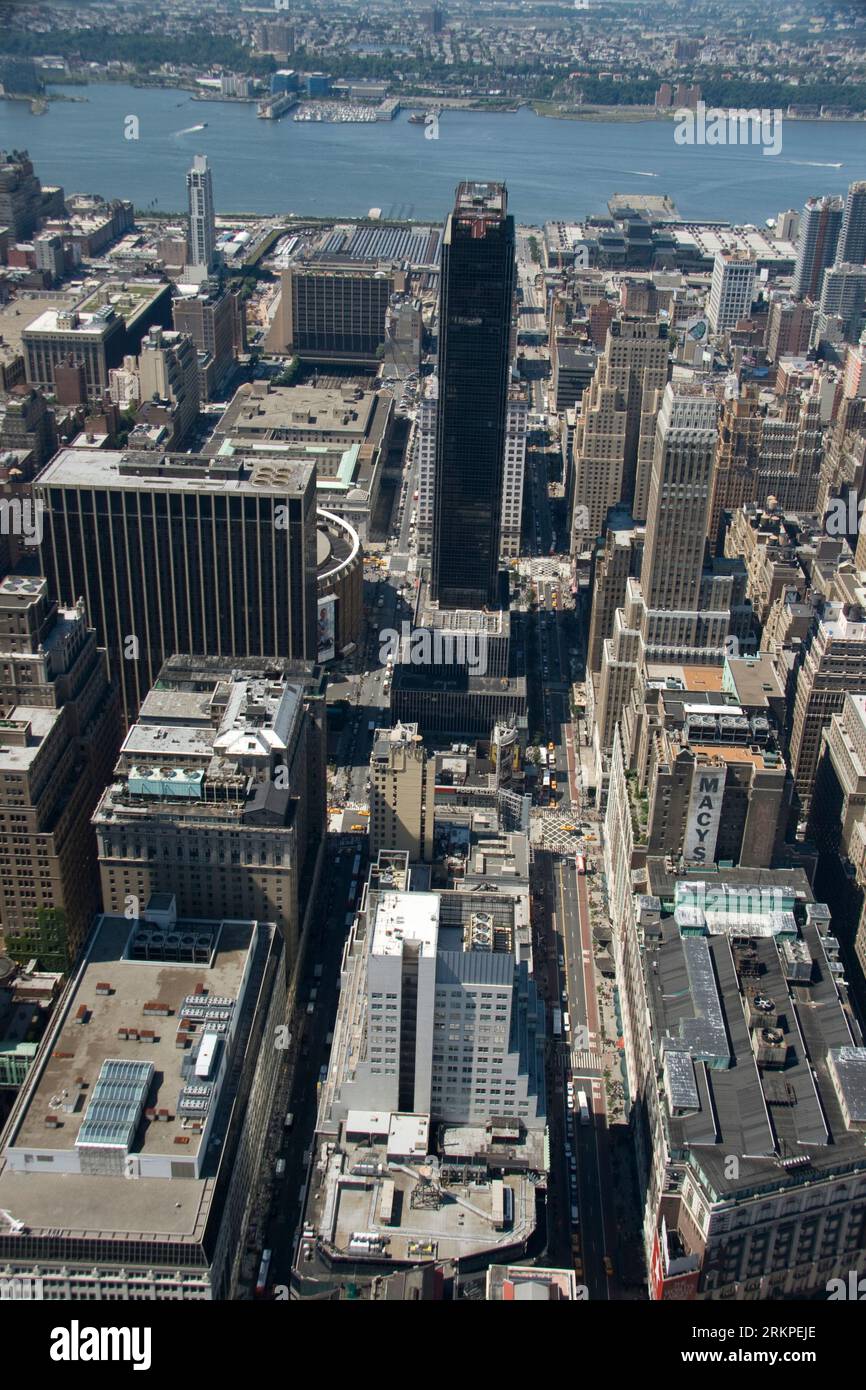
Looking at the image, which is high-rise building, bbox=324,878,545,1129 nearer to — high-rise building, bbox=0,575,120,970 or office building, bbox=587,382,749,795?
high-rise building, bbox=0,575,120,970

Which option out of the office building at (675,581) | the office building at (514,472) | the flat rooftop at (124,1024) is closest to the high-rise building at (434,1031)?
the flat rooftop at (124,1024)

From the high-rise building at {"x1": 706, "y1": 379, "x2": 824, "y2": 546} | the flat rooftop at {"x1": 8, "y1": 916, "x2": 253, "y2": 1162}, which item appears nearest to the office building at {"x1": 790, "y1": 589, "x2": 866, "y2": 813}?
the high-rise building at {"x1": 706, "y1": 379, "x2": 824, "y2": 546}

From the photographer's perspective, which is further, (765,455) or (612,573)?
(765,455)

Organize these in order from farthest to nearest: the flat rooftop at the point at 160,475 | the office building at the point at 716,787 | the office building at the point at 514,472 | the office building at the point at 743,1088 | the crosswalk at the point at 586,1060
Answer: the office building at the point at 514,472, the flat rooftop at the point at 160,475, the office building at the point at 716,787, the crosswalk at the point at 586,1060, the office building at the point at 743,1088

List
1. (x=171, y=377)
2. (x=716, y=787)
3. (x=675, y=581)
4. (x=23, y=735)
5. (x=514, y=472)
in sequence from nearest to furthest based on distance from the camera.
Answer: (x=23, y=735) < (x=716, y=787) < (x=675, y=581) < (x=514, y=472) < (x=171, y=377)

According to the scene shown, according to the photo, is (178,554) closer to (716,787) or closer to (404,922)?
(716,787)

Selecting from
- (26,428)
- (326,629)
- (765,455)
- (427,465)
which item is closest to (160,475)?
(326,629)

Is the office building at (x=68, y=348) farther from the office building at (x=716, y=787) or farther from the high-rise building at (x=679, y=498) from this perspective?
the office building at (x=716, y=787)
